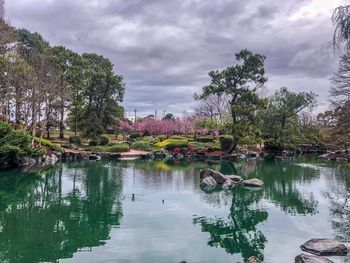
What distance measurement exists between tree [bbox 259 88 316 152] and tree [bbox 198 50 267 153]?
1111cm

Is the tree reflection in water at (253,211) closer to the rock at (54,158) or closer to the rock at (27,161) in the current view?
the rock at (54,158)

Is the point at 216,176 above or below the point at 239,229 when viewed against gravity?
above

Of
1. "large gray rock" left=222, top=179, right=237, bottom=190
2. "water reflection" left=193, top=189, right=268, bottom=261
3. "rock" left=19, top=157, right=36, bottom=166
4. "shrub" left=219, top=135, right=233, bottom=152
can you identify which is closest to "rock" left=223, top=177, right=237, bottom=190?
"large gray rock" left=222, top=179, right=237, bottom=190

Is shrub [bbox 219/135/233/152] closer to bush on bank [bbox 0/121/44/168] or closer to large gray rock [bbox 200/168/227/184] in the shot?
large gray rock [bbox 200/168/227/184]

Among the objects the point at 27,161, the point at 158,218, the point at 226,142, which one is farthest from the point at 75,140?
the point at 158,218

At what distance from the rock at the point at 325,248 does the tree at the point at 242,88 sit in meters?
Result: 28.7

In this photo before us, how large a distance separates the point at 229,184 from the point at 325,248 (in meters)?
12.3

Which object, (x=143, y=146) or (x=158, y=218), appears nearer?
(x=158, y=218)

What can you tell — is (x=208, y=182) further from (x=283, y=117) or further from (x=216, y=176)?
(x=283, y=117)

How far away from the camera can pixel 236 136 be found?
40812 mm

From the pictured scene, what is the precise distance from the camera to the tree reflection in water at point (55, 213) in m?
11.2

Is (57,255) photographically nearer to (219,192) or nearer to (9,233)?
(9,233)

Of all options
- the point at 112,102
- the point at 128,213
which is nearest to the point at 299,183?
the point at 128,213

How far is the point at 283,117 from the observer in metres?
53.2
